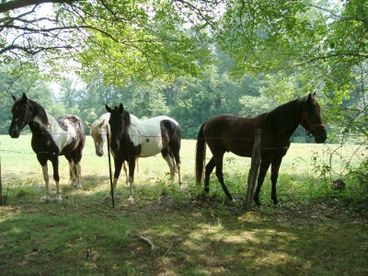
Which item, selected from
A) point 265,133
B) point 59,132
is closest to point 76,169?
point 59,132

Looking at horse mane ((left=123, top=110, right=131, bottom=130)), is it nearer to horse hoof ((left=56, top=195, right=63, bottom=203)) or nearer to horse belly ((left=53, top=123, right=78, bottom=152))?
horse belly ((left=53, top=123, right=78, bottom=152))

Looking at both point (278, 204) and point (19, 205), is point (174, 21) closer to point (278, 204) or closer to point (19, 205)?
point (278, 204)

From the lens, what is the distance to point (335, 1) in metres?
8.63

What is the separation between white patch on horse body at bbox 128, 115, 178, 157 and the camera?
770cm

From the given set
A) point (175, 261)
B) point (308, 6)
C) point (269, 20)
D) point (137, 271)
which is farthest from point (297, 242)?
point (308, 6)

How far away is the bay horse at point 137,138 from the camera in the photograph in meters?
7.12

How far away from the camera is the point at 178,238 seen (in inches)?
205

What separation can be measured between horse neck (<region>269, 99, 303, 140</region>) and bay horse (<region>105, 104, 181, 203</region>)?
2784 millimetres

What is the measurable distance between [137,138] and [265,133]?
2.70 meters

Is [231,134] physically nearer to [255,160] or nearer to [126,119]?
[255,160]

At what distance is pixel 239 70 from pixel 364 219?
150 inches

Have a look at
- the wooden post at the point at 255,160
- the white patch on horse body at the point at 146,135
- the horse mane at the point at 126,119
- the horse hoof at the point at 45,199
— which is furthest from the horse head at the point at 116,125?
the wooden post at the point at 255,160

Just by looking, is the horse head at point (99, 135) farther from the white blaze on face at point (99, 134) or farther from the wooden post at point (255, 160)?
the wooden post at point (255, 160)

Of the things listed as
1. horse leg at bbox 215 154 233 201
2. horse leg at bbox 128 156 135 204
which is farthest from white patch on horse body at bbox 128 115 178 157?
horse leg at bbox 215 154 233 201
